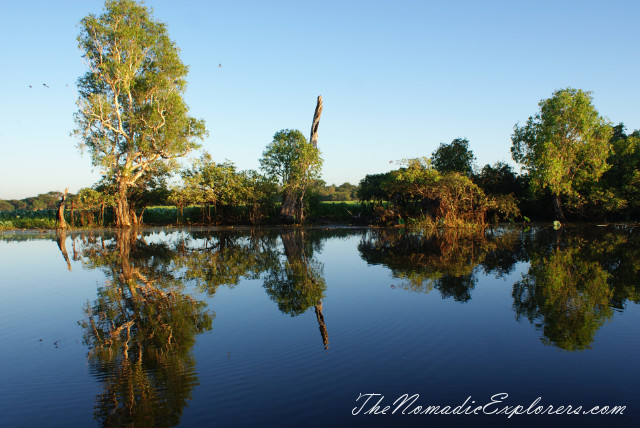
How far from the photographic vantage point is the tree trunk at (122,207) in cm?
3306

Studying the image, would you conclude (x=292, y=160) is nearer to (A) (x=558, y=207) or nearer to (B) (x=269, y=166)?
(B) (x=269, y=166)

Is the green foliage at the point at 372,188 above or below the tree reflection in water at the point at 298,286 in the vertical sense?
above

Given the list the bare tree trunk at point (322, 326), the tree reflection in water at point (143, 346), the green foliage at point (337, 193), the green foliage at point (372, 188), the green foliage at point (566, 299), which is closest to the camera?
the tree reflection in water at point (143, 346)

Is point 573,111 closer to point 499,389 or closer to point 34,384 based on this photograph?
point 499,389

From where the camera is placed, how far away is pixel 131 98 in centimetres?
3262

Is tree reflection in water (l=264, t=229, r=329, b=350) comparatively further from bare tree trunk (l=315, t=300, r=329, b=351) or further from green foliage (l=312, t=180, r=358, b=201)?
green foliage (l=312, t=180, r=358, b=201)

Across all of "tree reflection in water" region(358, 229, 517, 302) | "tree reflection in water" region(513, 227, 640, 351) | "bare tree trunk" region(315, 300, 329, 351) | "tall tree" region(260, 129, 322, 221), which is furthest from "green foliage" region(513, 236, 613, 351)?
"tall tree" region(260, 129, 322, 221)

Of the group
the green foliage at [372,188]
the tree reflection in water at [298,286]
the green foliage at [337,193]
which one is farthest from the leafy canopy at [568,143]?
the green foliage at [337,193]

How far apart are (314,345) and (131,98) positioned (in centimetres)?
3254

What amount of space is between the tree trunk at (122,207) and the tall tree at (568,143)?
33.8m

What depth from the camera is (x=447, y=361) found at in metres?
5.20

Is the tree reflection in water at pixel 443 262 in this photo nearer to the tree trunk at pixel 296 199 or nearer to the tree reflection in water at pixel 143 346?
the tree reflection in water at pixel 143 346

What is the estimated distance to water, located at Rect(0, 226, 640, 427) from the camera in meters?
4.08

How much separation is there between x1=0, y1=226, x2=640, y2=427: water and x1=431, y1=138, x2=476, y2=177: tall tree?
91.9 ft
